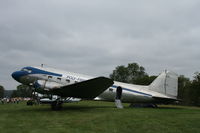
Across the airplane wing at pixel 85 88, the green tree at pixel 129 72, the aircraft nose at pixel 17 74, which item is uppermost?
the green tree at pixel 129 72

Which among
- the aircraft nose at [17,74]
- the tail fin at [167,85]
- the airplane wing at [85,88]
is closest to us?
the airplane wing at [85,88]

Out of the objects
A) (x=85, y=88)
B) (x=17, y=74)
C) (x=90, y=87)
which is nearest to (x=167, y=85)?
(x=90, y=87)

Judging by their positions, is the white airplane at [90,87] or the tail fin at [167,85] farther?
the tail fin at [167,85]

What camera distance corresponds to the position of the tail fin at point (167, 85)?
16.6 metres

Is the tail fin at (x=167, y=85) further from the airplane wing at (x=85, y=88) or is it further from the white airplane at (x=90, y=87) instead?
the airplane wing at (x=85, y=88)

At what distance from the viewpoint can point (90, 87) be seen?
12.3 meters

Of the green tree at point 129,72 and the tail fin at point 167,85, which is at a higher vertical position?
the green tree at point 129,72

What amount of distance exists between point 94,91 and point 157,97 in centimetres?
604

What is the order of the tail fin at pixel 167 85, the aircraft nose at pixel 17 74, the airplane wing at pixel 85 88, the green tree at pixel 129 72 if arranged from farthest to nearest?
the green tree at pixel 129 72 → the tail fin at pixel 167 85 → the aircraft nose at pixel 17 74 → the airplane wing at pixel 85 88

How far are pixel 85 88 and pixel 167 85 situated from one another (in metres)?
8.18

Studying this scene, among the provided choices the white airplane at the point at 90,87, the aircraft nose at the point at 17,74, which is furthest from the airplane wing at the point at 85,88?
the aircraft nose at the point at 17,74

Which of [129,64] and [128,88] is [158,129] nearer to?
[128,88]

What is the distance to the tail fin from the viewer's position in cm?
1662

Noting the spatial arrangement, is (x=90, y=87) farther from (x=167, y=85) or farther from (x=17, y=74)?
(x=167, y=85)
